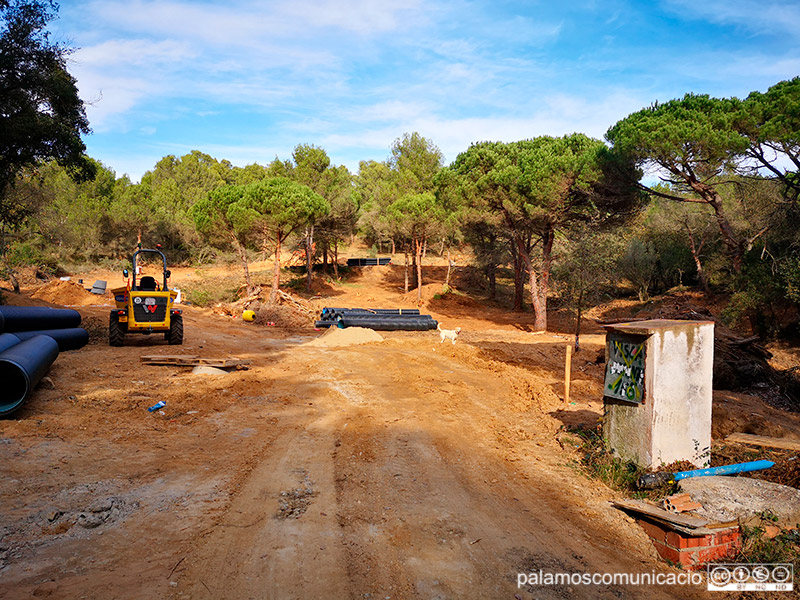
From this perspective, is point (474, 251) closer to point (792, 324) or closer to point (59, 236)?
point (792, 324)

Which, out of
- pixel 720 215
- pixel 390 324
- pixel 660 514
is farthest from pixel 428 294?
pixel 660 514

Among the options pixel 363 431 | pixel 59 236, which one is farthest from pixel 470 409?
pixel 59 236

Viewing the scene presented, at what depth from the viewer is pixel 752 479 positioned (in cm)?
502

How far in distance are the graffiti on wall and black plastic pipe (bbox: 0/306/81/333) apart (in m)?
11.7

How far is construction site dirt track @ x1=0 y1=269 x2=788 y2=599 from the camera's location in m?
3.68

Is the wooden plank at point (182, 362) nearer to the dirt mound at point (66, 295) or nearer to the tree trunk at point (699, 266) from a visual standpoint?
the dirt mound at point (66, 295)

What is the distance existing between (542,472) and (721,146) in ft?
45.4

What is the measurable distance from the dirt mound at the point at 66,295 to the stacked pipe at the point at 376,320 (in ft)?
37.7

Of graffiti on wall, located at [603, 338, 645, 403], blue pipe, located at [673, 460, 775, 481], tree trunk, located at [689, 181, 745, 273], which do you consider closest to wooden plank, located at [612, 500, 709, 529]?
blue pipe, located at [673, 460, 775, 481]

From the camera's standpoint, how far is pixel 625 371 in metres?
5.87

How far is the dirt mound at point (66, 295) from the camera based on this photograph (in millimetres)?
21953

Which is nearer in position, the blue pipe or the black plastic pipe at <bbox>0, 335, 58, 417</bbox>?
the blue pipe

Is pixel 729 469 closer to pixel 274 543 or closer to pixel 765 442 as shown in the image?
pixel 765 442

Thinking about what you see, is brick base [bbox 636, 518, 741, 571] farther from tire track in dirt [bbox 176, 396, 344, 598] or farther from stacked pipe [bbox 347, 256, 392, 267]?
stacked pipe [bbox 347, 256, 392, 267]
